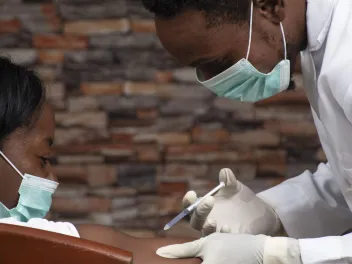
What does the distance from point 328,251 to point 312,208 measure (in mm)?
403

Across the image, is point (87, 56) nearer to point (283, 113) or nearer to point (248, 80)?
point (283, 113)

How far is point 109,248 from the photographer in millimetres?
1095

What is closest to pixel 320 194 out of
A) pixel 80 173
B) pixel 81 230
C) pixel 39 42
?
pixel 81 230

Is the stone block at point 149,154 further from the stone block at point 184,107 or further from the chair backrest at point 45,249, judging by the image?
the chair backrest at point 45,249

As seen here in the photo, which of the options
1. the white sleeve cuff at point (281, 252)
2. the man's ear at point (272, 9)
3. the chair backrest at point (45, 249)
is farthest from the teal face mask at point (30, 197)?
the man's ear at point (272, 9)

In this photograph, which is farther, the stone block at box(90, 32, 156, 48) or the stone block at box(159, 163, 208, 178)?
the stone block at box(159, 163, 208, 178)

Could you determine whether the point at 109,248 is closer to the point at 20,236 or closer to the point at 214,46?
the point at 20,236

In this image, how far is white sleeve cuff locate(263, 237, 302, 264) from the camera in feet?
4.51

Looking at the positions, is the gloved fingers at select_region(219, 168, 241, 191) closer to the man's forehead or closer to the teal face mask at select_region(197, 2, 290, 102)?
the teal face mask at select_region(197, 2, 290, 102)

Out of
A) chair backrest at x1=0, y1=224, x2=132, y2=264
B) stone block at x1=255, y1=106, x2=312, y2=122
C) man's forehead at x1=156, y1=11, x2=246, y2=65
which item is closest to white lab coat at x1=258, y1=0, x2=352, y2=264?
man's forehead at x1=156, y1=11, x2=246, y2=65

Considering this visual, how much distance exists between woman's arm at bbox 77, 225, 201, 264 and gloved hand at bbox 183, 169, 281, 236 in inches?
7.5

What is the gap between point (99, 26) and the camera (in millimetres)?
2342

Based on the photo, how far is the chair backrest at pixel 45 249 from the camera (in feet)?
3.57

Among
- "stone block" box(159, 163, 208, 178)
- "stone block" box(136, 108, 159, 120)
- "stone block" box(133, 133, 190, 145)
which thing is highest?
"stone block" box(136, 108, 159, 120)
